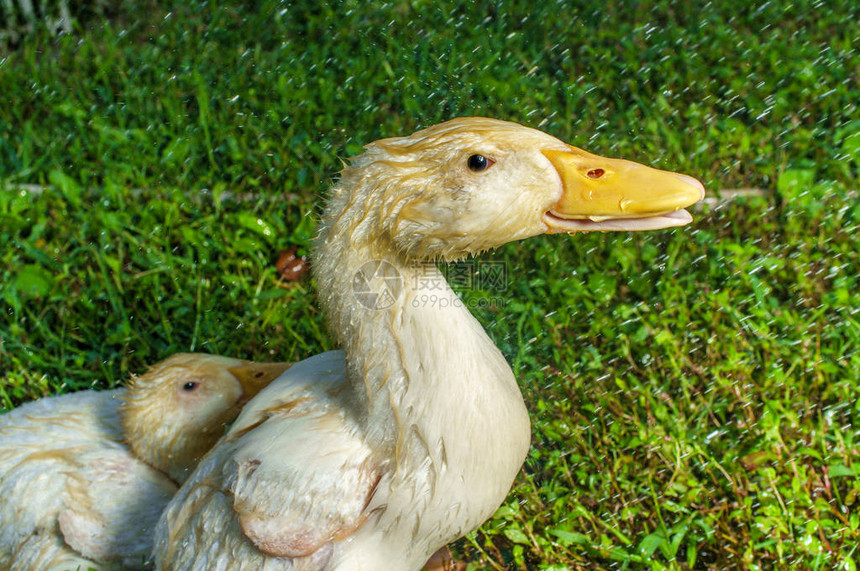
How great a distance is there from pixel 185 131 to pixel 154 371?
2.02 m

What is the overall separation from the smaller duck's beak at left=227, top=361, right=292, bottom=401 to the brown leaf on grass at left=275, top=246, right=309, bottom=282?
1030 mm

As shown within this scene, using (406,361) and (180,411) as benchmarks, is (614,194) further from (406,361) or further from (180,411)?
(180,411)

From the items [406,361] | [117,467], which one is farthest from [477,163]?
[117,467]

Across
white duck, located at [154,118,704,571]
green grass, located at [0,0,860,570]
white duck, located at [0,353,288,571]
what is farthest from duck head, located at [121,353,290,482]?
green grass, located at [0,0,860,570]

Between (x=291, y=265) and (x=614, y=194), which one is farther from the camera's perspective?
(x=291, y=265)

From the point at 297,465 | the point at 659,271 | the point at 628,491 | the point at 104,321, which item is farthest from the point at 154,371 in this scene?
the point at 659,271

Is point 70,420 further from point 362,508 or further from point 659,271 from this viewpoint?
point 659,271

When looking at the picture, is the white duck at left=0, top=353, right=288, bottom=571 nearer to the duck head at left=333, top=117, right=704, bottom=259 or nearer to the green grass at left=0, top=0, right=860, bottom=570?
the green grass at left=0, top=0, right=860, bottom=570

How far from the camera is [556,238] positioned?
3477 mm

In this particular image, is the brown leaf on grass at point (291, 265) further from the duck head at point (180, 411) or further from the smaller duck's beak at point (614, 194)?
the smaller duck's beak at point (614, 194)

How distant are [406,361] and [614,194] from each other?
0.58 meters

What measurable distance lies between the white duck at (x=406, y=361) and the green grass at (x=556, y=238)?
0.74 m

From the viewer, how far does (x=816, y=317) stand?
304 cm

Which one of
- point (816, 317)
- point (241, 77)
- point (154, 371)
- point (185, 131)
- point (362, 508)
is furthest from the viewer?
point (241, 77)
